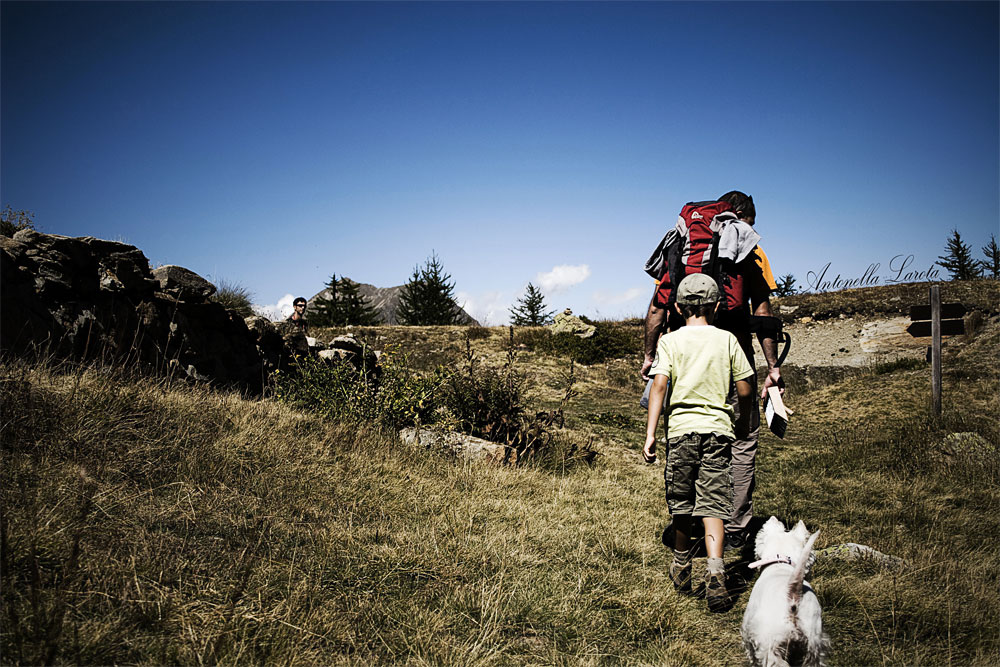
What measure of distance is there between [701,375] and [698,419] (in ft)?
0.80

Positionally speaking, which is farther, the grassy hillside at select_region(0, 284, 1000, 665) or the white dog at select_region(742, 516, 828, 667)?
the grassy hillside at select_region(0, 284, 1000, 665)

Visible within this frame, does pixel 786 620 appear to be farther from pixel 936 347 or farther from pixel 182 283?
pixel 936 347

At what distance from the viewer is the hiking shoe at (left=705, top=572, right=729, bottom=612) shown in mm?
2666

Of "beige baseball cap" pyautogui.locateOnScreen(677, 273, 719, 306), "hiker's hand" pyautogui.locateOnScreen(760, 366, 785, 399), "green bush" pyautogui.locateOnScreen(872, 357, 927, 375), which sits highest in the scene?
"beige baseball cap" pyautogui.locateOnScreen(677, 273, 719, 306)

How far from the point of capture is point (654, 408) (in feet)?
9.52

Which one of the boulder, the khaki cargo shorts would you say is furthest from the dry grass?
the khaki cargo shorts

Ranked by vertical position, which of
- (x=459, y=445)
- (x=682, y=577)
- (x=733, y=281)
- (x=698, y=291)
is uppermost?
(x=733, y=281)

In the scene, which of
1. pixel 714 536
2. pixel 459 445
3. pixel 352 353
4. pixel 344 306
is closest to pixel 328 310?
pixel 344 306

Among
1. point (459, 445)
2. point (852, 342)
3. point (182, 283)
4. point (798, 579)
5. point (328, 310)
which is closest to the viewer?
point (798, 579)

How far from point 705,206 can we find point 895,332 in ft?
53.1

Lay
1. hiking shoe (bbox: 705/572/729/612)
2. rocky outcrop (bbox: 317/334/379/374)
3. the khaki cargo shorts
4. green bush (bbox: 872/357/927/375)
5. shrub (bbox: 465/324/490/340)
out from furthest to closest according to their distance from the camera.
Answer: shrub (bbox: 465/324/490/340)
green bush (bbox: 872/357/927/375)
rocky outcrop (bbox: 317/334/379/374)
the khaki cargo shorts
hiking shoe (bbox: 705/572/729/612)

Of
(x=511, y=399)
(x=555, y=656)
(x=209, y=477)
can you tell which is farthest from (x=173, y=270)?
(x=555, y=656)

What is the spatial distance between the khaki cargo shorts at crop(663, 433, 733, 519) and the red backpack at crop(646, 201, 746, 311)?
3.09 feet

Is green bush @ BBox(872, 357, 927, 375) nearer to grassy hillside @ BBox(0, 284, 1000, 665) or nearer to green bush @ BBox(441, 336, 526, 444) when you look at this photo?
grassy hillside @ BBox(0, 284, 1000, 665)
